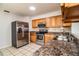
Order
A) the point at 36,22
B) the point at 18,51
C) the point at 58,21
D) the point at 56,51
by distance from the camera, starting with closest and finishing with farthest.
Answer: the point at 56,51 < the point at 18,51 < the point at 58,21 < the point at 36,22

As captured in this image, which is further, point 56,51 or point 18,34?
point 18,34

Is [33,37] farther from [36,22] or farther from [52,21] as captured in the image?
[52,21]

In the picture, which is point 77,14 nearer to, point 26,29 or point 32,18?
point 26,29

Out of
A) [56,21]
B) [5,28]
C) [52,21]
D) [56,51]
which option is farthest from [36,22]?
[56,51]

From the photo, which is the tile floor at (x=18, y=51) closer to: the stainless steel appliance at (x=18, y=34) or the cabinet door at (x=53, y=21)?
the stainless steel appliance at (x=18, y=34)

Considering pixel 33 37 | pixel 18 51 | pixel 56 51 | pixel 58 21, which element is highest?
pixel 58 21

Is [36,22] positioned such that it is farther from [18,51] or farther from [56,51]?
[56,51]

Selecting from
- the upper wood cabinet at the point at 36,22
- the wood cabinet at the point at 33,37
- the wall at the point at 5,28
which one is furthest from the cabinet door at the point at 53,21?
the wall at the point at 5,28

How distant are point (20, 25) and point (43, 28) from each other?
1.50 m

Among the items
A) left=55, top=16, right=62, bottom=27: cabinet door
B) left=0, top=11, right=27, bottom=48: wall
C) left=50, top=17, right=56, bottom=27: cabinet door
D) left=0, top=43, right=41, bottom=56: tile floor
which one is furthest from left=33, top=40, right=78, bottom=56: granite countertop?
left=0, top=11, right=27, bottom=48: wall

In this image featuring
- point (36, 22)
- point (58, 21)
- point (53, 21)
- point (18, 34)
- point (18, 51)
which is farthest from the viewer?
point (36, 22)

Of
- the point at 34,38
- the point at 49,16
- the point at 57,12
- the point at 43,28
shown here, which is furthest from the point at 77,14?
the point at 34,38

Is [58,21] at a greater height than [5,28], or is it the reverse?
[58,21]

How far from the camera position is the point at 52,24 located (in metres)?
3.79
